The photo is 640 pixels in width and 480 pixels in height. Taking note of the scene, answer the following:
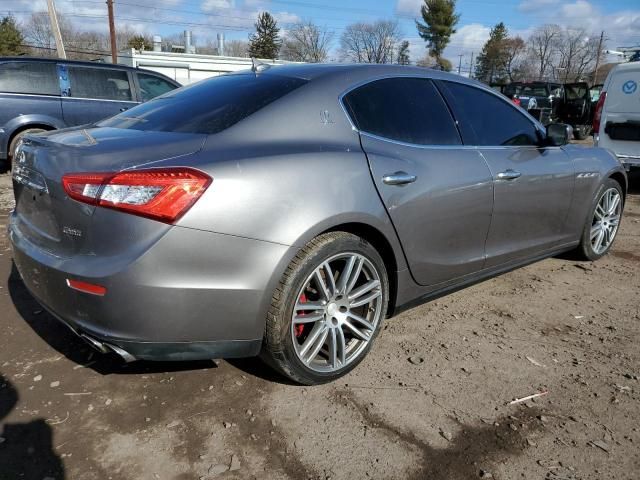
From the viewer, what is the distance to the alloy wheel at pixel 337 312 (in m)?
2.45

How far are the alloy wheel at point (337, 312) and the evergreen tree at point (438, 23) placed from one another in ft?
201

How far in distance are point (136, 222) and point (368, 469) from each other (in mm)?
1337

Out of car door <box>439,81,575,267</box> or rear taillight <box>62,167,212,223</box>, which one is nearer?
rear taillight <box>62,167,212,223</box>

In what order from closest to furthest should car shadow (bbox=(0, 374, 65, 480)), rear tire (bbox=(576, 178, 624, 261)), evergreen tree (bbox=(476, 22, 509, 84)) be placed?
car shadow (bbox=(0, 374, 65, 480)) < rear tire (bbox=(576, 178, 624, 261)) < evergreen tree (bbox=(476, 22, 509, 84))

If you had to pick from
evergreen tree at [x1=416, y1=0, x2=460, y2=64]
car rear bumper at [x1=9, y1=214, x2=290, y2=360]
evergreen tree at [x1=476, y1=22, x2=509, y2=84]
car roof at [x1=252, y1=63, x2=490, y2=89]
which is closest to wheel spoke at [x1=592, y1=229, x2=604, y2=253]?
car roof at [x1=252, y1=63, x2=490, y2=89]

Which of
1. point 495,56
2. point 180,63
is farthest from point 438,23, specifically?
point 180,63

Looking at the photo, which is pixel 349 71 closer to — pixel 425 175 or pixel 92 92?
pixel 425 175

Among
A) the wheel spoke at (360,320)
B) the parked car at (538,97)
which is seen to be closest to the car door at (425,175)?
the wheel spoke at (360,320)

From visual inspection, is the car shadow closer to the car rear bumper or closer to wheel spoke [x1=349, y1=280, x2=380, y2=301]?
the car rear bumper

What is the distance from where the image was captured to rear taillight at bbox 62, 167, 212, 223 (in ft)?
6.46

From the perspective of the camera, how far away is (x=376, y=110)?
278 centimetres

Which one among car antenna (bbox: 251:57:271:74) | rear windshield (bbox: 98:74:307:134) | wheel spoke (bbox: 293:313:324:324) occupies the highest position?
car antenna (bbox: 251:57:271:74)

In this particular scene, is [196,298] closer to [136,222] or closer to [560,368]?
[136,222]

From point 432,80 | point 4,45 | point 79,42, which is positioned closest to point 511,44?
point 79,42
